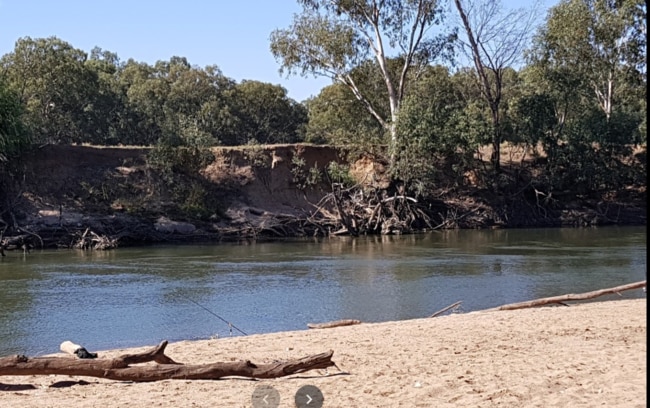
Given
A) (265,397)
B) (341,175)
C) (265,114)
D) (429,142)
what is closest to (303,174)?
(341,175)

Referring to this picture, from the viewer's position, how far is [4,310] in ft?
53.5

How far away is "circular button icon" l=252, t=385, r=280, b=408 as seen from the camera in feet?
23.6

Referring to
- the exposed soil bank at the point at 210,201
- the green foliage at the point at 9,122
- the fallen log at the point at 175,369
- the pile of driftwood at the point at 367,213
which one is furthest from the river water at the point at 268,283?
the green foliage at the point at 9,122

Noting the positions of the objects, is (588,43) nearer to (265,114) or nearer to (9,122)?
(265,114)

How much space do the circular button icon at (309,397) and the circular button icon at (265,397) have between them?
0.66ft

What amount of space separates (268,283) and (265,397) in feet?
41.7

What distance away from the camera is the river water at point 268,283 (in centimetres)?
1470

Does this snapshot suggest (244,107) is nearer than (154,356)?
No

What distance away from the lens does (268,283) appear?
20.2 meters

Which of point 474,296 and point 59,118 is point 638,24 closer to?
point 474,296

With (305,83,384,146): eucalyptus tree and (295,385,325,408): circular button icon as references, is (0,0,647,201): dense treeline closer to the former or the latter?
(305,83,384,146): eucalyptus tree

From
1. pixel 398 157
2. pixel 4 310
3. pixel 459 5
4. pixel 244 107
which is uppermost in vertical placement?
pixel 459 5

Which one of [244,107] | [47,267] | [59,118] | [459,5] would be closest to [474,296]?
[47,267]

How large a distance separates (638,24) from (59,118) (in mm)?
29826
